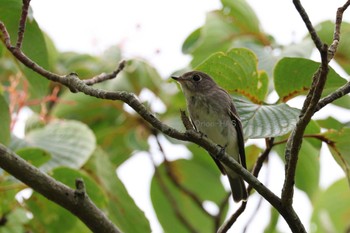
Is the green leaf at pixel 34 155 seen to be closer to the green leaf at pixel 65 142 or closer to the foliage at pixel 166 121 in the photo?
the foliage at pixel 166 121

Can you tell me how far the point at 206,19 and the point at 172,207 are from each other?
3.96 ft

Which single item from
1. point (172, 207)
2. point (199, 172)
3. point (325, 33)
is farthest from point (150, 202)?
point (325, 33)

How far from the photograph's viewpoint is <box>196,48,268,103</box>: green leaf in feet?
9.39

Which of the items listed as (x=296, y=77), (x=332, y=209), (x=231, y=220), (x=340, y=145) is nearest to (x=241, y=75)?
(x=296, y=77)

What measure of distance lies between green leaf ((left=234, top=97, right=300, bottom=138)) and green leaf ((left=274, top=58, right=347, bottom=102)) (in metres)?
0.14

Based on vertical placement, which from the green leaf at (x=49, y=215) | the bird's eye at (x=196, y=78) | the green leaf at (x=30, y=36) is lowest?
the green leaf at (x=49, y=215)

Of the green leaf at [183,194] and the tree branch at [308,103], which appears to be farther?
the green leaf at [183,194]

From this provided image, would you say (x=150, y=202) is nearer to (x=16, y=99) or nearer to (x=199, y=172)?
(x=199, y=172)

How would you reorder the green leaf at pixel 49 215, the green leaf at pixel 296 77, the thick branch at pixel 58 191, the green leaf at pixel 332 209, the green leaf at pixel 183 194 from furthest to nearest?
the green leaf at pixel 332 209, the green leaf at pixel 183 194, the green leaf at pixel 49 215, the green leaf at pixel 296 77, the thick branch at pixel 58 191

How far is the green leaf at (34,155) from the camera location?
2951 mm

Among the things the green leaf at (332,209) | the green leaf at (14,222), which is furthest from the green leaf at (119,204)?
the green leaf at (332,209)

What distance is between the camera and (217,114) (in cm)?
386

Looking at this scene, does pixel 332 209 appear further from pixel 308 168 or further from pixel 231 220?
pixel 231 220

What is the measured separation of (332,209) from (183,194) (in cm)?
105
